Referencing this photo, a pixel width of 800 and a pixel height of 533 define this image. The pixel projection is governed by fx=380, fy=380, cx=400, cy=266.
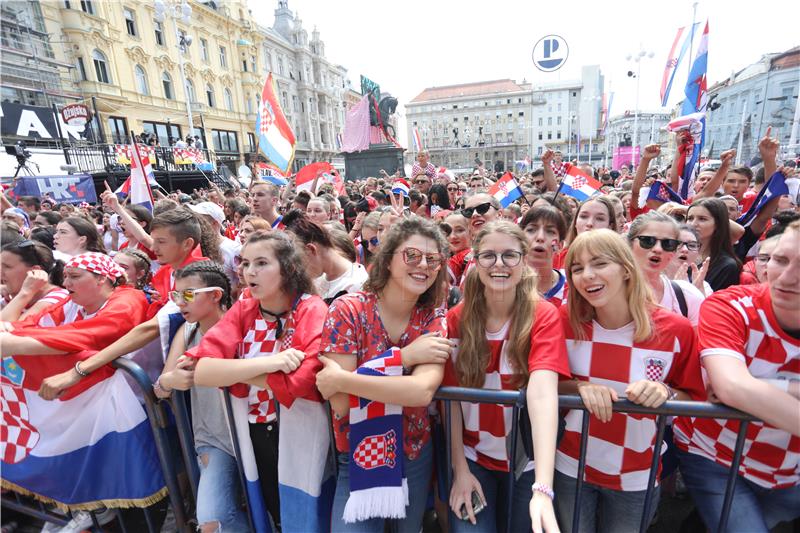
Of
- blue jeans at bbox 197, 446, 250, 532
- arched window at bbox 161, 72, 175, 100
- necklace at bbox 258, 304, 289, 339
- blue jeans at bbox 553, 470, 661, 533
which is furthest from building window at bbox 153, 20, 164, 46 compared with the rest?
blue jeans at bbox 553, 470, 661, 533

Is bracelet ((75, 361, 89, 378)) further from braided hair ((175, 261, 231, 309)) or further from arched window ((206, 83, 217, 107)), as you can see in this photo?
arched window ((206, 83, 217, 107))

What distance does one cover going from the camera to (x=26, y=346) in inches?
79.4

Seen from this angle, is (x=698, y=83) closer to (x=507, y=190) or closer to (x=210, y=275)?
(x=507, y=190)

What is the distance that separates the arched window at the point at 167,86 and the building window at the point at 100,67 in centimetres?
509

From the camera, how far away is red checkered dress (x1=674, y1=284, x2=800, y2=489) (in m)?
1.53

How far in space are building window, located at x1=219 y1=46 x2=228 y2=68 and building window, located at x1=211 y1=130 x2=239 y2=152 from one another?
6.38 meters

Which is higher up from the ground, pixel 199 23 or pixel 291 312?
pixel 199 23

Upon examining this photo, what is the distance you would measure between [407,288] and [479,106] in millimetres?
89201

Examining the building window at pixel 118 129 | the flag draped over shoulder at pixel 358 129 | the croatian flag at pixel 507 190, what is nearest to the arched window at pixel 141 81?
the building window at pixel 118 129

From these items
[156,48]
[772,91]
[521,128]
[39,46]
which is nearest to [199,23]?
[156,48]

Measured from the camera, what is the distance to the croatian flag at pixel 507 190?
5859mm

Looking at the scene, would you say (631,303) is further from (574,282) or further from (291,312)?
(291,312)

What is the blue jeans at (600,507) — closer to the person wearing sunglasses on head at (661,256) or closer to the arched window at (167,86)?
the person wearing sunglasses on head at (661,256)

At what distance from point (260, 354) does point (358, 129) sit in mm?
22424
